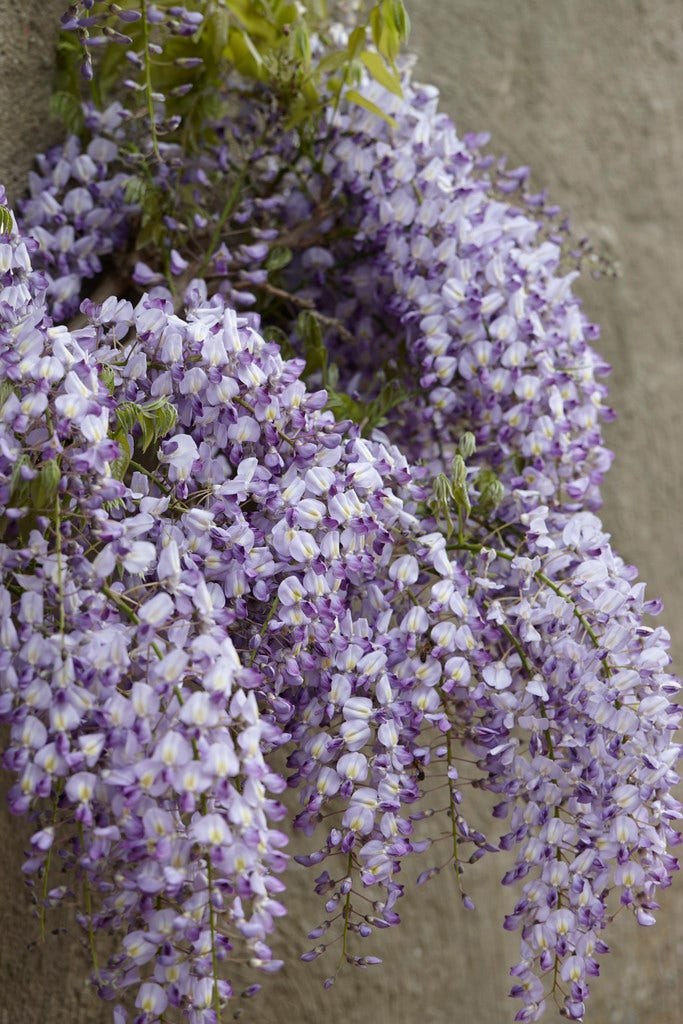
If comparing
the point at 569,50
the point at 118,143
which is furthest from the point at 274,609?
the point at 569,50

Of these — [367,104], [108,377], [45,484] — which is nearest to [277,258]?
[367,104]

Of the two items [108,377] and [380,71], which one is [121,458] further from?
[380,71]

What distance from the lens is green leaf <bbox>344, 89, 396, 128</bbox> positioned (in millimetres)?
936

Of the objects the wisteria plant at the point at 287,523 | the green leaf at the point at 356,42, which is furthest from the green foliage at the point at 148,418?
the green leaf at the point at 356,42

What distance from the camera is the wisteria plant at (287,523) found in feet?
2.10

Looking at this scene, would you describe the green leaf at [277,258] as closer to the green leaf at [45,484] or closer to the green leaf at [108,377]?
the green leaf at [108,377]

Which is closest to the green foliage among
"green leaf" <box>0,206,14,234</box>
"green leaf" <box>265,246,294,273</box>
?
"green leaf" <box>0,206,14,234</box>

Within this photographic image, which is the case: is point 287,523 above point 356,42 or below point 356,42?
below

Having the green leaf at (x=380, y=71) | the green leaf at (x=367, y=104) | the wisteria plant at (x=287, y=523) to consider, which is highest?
the green leaf at (x=380, y=71)

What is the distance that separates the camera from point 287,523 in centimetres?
73

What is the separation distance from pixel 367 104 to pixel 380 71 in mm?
31

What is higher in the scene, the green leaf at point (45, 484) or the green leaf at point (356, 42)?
the green leaf at point (356, 42)

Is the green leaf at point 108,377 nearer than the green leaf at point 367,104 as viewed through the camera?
Yes

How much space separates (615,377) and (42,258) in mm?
836
